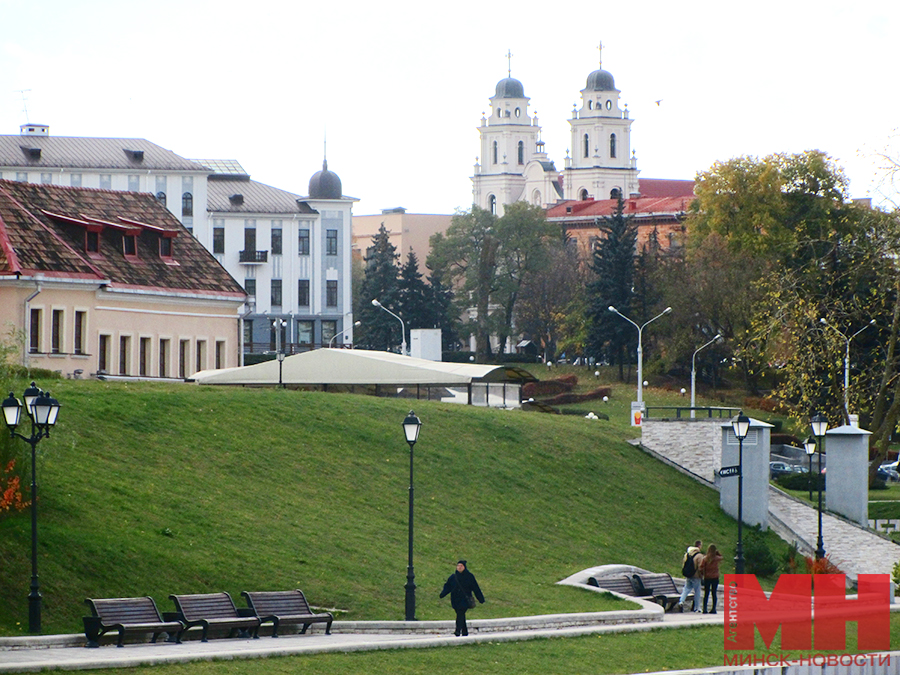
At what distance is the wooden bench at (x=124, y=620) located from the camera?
19.8 meters

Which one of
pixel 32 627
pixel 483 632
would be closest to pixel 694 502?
pixel 483 632

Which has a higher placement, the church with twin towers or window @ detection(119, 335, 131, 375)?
the church with twin towers

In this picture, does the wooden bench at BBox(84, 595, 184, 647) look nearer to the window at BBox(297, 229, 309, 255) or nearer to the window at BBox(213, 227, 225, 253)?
the window at BBox(213, 227, 225, 253)

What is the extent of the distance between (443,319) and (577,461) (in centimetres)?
6890

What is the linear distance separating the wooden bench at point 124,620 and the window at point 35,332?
20114mm

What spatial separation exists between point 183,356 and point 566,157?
435ft

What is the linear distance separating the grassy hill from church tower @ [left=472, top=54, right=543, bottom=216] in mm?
136166

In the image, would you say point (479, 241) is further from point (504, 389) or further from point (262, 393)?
point (262, 393)

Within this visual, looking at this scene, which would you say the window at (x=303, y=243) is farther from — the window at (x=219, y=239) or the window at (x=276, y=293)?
the window at (x=219, y=239)

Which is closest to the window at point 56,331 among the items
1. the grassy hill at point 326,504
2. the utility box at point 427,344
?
the grassy hill at point 326,504

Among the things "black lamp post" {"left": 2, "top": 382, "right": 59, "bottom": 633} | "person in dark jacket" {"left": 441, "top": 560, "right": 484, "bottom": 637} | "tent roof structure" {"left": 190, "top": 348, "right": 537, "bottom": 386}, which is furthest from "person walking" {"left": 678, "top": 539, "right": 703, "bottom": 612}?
"tent roof structure" {"left": 190, "top": 348, "right": 537, "bottom": 386}

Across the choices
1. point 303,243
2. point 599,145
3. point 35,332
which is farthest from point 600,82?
point 35,332

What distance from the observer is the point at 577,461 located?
132 feet

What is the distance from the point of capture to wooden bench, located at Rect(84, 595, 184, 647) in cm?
→ 1977
